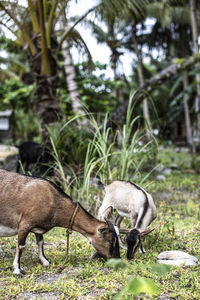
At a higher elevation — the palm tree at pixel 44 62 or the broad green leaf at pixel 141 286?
the palm tree at pixel 44 62

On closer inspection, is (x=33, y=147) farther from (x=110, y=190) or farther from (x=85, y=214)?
(x=85, y=214)

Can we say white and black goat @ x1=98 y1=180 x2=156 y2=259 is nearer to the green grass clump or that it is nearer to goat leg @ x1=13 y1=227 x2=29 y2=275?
the green grass clump

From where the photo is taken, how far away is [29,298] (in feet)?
9.10

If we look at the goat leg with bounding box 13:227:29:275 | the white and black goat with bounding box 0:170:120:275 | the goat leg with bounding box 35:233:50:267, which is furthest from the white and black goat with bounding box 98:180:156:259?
the goat leg with bounding box 13:227:29:275

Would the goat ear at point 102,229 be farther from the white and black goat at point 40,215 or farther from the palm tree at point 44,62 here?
the palm tree at point 44,62

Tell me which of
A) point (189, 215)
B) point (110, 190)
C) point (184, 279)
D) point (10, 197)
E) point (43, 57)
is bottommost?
point (189, 215)

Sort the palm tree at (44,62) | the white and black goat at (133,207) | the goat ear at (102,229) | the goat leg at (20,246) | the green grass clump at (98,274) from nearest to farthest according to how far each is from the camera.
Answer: the green grass clump at (98,274)
the goat leg at (20,246)
the goat ear at (102,229)
the white and black goat at (133,207)
the palm tree at (44,62)

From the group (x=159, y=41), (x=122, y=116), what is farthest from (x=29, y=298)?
(x=159, y=41)

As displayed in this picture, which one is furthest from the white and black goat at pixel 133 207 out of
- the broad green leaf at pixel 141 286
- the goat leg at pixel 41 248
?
the broad green leaf at pixel 141 286

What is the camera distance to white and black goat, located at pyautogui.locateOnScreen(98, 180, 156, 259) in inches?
134

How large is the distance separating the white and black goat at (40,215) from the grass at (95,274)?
0.57ft

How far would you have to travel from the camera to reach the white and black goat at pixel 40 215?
3.20 m

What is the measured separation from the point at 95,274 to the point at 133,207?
914 millimetres

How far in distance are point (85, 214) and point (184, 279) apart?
3.58 ft
